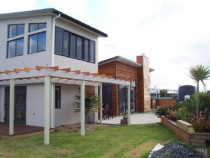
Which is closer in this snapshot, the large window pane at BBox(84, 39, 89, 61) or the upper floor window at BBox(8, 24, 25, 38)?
the upper floor window at BBox(8, 24, 25, 38)

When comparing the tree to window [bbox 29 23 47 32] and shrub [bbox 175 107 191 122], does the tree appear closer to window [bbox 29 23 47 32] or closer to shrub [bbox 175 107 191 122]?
shrub [bbox 175 107 191 122]

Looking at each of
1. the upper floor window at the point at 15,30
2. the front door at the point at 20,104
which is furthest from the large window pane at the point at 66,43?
the front door at the point at 20,104

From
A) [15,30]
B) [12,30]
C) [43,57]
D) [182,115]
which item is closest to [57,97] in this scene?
[43,57]

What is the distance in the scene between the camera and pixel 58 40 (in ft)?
43.9

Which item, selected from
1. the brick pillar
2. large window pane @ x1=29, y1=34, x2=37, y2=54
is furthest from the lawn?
the brick pillar

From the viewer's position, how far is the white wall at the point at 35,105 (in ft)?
43.0

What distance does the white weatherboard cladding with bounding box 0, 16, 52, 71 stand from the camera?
12.8 meters

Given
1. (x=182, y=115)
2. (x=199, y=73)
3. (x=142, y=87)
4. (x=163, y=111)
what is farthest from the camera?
(x=142, y=87)

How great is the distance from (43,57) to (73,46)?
223 cm

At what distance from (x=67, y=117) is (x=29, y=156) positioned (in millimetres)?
7086

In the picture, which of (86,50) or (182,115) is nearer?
(182,115)

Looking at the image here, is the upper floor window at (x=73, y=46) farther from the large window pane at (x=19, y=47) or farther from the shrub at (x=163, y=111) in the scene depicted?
the shrub at (x=163, y=111)

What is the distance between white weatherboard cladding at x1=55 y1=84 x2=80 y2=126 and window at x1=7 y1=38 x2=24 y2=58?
329 cm

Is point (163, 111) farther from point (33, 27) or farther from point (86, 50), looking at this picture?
point (33, 27)
